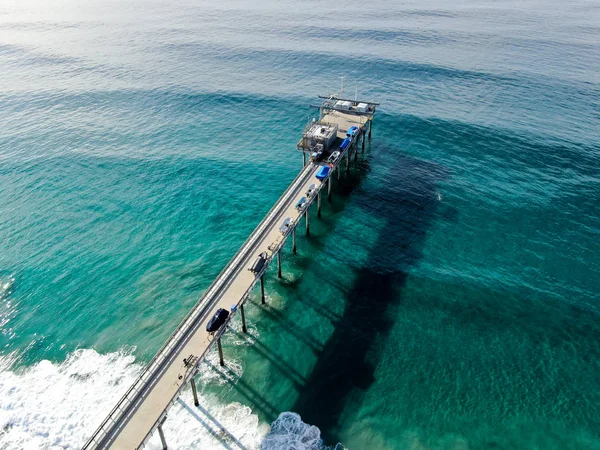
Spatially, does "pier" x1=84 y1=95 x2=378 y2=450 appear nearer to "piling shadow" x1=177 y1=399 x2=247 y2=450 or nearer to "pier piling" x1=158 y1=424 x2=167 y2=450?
"pier piling" x1=158 y1=424 x2=167 y2=450

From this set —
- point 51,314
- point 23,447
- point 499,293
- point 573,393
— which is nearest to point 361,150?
point 499,293

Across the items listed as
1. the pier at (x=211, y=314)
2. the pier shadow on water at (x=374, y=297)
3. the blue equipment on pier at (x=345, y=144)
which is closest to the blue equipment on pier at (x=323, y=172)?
the pier at (x=211, y=314)

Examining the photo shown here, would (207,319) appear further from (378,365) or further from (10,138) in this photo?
(10,138)

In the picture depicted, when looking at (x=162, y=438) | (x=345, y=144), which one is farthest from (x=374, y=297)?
(x=162, y=438)

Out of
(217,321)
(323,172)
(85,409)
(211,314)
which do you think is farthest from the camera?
(323,172)

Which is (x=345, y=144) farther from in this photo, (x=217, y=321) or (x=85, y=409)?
(x=85, y=409)

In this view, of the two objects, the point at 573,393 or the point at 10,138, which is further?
the point at 10,138
